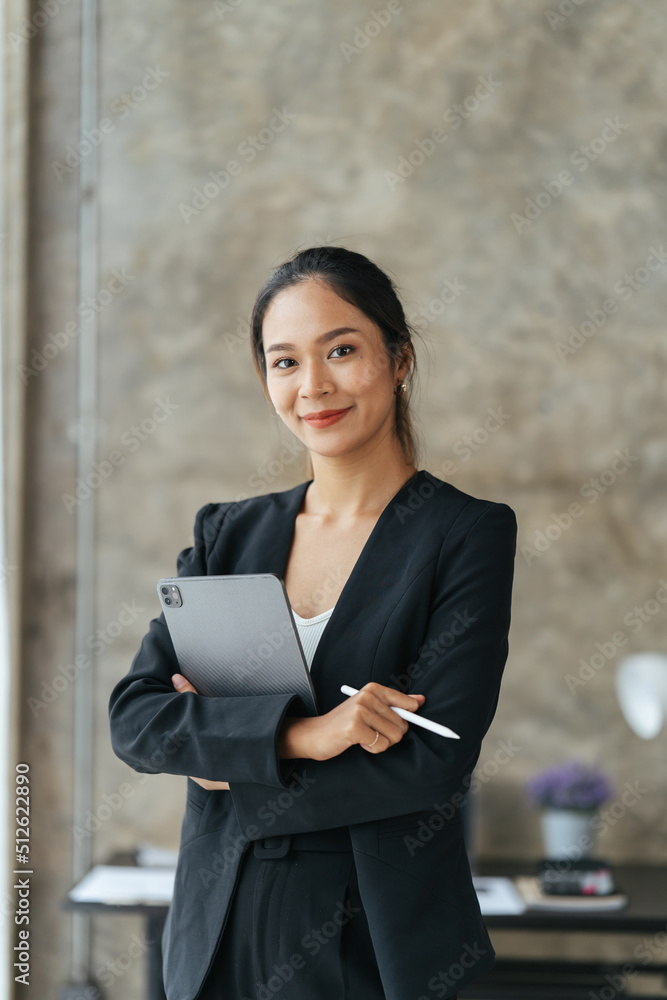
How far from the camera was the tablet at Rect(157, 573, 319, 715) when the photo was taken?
1289 millimetres

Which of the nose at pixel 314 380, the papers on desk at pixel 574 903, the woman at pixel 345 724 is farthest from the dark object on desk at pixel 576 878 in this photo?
the nose at pixel 314 380

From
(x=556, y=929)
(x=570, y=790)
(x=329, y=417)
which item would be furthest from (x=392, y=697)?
(x=570, y=790)

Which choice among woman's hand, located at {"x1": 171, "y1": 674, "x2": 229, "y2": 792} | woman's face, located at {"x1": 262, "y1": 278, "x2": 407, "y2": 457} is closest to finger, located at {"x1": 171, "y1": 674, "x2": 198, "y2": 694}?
woman's hand, located at {"x1": 171, "y1": 674, "x2": 229, "y2": 792}

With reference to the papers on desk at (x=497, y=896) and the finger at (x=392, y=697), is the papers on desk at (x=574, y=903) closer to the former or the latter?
the papers on desk at (x=497, y=896)

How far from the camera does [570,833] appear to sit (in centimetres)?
280

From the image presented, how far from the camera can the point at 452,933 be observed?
50.0 inches

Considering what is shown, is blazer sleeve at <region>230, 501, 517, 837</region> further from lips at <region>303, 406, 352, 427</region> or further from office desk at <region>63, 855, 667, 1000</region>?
office desk at <region>63, 855, 667, 1000</region>

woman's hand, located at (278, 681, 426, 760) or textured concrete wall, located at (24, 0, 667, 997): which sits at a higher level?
textured concrete wall, located at (24, 0, 667, 997)

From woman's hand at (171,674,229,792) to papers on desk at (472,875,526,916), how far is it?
1346mm

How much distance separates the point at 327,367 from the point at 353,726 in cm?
57

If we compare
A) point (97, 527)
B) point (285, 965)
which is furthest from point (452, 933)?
point (97, 527)

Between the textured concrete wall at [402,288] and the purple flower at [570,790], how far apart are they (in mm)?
197

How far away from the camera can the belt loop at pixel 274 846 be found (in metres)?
1.32

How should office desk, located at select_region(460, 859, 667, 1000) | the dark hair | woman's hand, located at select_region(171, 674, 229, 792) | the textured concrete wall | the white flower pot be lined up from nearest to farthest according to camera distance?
woman's hand, located at select_region(171, 674, 229, 792)
the dark hair
office desk, located at select_region(460, 859, 667, 1000)
the white flower pot
the textured concrete wall
